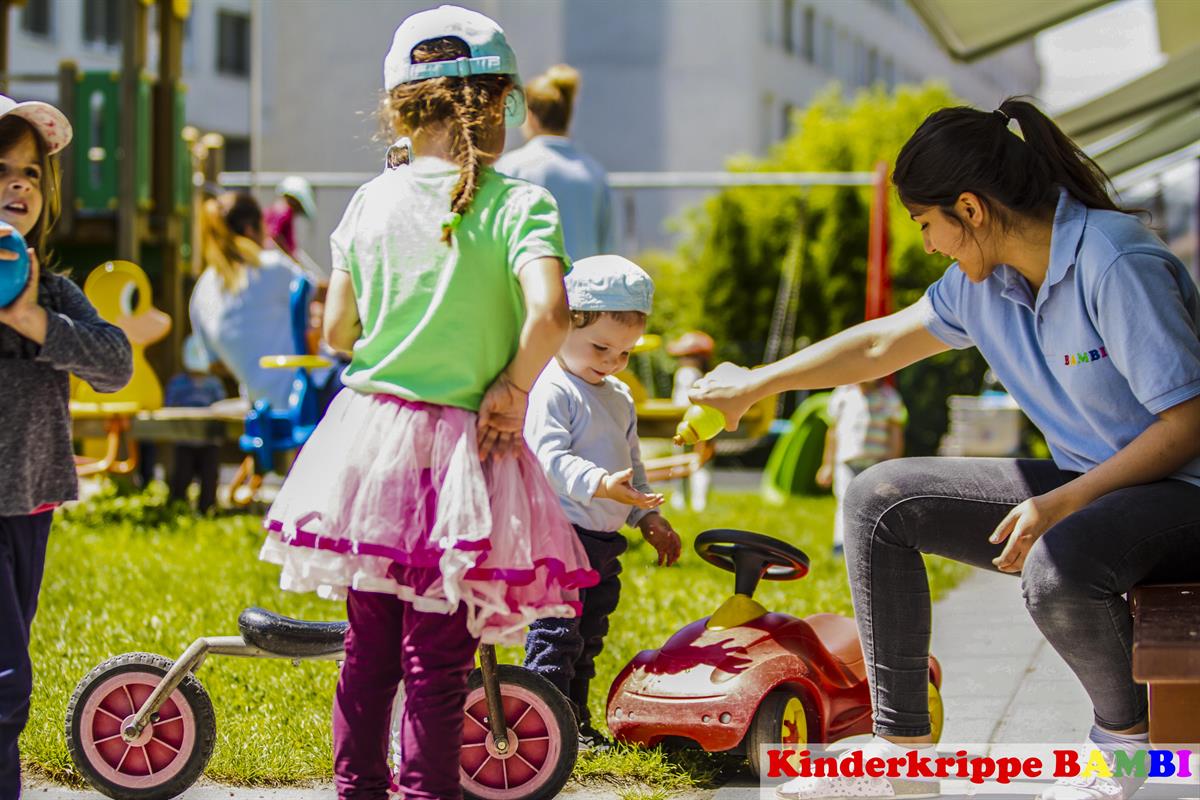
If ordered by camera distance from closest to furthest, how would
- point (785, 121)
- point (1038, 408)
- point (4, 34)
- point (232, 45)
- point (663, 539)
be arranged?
point (1038, 408) < point (663, 539) < point (4, 34) < point (232, 45) < point (785, 121)

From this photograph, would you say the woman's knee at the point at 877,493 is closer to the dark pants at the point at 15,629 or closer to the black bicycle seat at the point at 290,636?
the black bicycle seat at the point at 290,636

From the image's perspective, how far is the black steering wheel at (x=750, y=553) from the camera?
366 cm

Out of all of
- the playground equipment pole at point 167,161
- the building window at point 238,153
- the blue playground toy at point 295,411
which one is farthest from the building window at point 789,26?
the blue playground toy at point 295,411

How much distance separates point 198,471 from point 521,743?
6232mm

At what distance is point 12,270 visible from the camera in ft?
10.2

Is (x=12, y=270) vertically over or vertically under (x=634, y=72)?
under

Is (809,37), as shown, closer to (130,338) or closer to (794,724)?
(130,338)

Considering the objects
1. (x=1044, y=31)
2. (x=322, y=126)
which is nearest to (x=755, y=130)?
(x=322, y=126)

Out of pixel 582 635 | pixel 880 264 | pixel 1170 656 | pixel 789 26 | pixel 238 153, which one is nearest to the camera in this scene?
pixel 1170 656

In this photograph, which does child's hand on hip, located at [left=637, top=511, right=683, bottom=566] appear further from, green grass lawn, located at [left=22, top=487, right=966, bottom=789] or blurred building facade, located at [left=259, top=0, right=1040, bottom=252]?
blurred building facade, located at [left=259, top=0, right=1040, bottom=252]

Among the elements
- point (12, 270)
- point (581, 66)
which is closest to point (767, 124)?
point (581, 66)

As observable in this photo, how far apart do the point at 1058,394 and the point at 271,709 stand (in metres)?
2.21

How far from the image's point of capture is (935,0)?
823 centimetres

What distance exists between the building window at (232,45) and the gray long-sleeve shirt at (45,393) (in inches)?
1459
